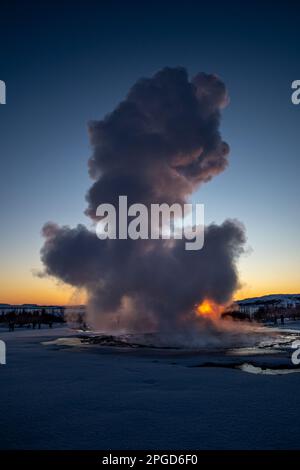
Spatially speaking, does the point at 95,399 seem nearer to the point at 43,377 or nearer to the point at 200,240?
the point at 43,377

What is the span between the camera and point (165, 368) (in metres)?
8.55

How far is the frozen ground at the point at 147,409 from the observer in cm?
363

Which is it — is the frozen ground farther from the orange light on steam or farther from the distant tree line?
the distant tree line

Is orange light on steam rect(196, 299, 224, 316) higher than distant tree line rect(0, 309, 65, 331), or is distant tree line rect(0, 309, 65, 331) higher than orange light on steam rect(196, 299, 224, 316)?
orange light on steam rect(196, 299, 224, 316)

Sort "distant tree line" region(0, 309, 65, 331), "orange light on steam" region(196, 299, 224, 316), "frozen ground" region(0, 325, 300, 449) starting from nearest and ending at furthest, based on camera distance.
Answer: "frozen ground" region(0, 325, 300, 449)
"orange light on steam" region(196, 299, 224, 316)
"distant tree line" region(0, 309, 65, 331)

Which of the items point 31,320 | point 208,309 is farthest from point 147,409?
point 31,320

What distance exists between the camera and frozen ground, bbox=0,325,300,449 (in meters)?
3.63

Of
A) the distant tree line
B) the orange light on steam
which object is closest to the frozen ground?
the orange light on steam

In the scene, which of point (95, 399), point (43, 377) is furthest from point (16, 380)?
point (95, 399)

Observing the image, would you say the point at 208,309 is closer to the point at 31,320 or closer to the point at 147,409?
the point at 147,409

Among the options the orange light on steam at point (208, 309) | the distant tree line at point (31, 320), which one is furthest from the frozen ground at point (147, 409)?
the distant tree line at point (31, 320)

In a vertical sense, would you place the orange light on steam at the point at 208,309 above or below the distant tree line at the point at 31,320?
above

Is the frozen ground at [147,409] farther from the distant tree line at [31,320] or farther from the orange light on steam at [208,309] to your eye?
the distant tree line at [31,320]
